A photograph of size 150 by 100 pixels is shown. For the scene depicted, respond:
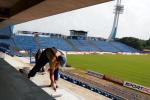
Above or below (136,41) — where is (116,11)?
above

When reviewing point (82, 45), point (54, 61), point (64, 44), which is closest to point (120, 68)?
point (54, 61)

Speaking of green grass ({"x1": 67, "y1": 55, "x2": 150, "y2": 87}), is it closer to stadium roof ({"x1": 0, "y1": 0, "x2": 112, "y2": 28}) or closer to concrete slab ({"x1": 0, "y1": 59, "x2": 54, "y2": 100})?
concrete slab ({"x1": 0, "y1": 59, "x2": 54, "y2": 100})

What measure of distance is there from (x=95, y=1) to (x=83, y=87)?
1588 cm

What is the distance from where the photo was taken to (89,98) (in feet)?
55.8

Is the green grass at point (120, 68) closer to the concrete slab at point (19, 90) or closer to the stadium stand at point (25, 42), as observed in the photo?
the stadium stand at point (25, 42)

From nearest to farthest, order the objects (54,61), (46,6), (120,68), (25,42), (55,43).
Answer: (46,6) → (54,61) → (120,68) → (25,42) → (55,43)

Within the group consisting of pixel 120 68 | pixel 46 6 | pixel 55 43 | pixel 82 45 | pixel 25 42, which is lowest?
pixel 120 68

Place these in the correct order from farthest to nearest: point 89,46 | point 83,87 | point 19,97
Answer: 1. point 89,46
2. point 83,87
3. point 19,97

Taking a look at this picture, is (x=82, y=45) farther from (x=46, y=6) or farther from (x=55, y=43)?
(x=46, y=6)

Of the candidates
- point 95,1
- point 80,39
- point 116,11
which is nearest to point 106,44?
point 80,39

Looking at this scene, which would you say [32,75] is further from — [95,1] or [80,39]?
[80,39]

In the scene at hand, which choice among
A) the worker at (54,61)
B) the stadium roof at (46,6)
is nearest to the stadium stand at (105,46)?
the worker at (54,61)

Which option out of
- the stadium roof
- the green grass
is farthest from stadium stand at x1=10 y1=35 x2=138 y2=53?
the stadium roof

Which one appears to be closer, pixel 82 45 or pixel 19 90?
pixel 19 90
